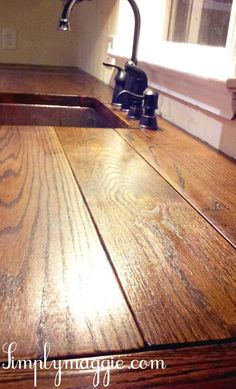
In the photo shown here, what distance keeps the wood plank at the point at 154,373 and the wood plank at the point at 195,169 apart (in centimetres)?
22

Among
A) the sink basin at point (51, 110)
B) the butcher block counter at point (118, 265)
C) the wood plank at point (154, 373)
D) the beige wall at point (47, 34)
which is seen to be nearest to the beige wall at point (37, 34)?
the beige wall at point (47, 34)

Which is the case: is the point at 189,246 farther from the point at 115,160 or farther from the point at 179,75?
the point at 179,75

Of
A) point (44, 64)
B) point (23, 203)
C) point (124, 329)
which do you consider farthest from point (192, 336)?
point (44, 64)

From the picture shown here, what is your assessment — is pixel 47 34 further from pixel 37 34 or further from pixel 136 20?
pixel 136 20

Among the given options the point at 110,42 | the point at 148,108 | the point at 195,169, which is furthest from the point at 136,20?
the point at 195,169

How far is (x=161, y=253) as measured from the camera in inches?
18.2

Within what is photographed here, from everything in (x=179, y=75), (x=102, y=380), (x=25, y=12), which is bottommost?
(x=102, y=380)

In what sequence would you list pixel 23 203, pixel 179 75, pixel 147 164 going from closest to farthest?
pixel 23 203
pixel 147 164
pixel 179 75

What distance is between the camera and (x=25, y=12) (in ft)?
8.22

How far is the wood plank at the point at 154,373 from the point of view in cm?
28

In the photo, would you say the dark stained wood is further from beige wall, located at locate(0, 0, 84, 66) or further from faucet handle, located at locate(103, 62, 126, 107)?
beige wall, located at locate(0, 0, 84, 66)

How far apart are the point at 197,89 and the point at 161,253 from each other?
66cm

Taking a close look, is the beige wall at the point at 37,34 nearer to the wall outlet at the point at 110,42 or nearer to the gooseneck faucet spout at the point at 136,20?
the wall outlet at the point at 110,42

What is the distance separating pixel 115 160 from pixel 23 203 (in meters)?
0.29
